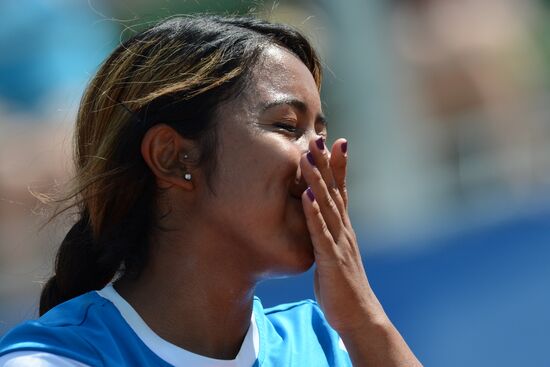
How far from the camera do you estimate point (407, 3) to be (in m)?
4.68

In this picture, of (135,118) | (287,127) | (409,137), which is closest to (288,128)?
(287,127)

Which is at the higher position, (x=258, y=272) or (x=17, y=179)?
(x=258, y=272)

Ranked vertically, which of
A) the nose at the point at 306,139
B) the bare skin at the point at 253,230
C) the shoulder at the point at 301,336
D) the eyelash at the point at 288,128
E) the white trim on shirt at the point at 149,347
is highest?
the eyelash at the point at 288,128

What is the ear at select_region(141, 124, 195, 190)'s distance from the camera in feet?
7.68

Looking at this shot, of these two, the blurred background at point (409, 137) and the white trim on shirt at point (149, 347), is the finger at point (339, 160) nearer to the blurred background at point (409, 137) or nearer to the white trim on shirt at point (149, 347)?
the white trim on shirt at point (149, 347)

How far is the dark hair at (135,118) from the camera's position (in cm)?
232

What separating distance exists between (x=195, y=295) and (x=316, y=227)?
325mm

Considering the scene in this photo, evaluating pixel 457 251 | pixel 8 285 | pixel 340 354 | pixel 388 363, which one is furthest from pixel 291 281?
pixel 388 363

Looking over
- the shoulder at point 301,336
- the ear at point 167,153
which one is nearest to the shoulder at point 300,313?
the shoulder at point 301,336

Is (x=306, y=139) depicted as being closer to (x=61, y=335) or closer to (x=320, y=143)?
(x=320, y=143)

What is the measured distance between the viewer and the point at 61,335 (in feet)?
6.92

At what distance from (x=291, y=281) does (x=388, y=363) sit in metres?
1.83

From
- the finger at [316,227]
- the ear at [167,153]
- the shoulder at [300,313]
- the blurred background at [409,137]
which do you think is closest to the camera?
the finger at [316,227]

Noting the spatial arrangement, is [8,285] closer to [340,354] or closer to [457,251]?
[457,251]
